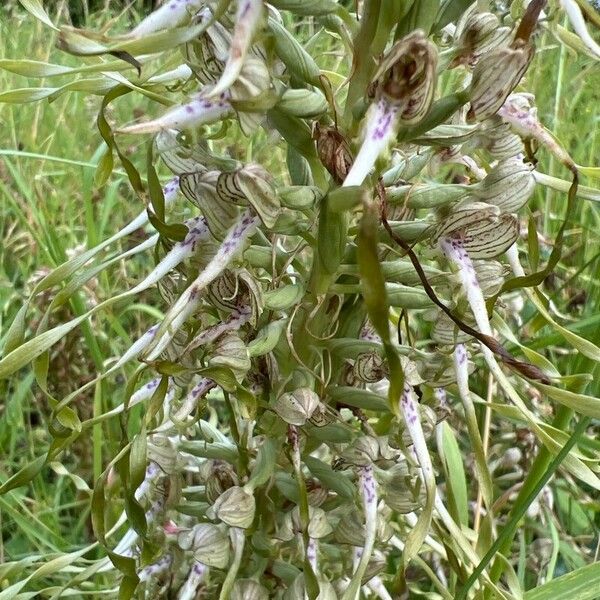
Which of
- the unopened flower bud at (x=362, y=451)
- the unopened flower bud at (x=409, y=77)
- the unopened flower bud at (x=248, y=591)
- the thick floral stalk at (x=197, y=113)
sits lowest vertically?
the unopened flower bud at (x=248, y=591)

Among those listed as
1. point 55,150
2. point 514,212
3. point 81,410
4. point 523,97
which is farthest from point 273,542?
point 55,150

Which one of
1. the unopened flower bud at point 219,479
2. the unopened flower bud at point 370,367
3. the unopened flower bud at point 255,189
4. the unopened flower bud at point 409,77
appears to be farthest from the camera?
the unopened flower bud at point 219,479

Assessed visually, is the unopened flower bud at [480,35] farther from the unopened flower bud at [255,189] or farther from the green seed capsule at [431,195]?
the unopened flower bud at [255,189]

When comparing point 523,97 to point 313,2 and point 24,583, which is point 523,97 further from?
point 24,583

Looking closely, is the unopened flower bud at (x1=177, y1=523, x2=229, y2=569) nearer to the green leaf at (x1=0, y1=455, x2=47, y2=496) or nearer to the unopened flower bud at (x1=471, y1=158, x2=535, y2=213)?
the green leaf at (x1=0, y1=455, x2=47, y2=496)

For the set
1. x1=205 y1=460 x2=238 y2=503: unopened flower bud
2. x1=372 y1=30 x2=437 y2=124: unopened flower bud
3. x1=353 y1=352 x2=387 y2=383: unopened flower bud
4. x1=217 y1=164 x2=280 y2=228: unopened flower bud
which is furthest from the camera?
x1=205 y1=460 x2=238 y2=503: unopened flower bud

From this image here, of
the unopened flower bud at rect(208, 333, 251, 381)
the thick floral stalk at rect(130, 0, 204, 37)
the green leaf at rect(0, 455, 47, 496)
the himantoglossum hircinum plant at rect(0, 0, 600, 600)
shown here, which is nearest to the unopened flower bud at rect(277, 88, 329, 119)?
the himantoglossum hircinum plant at rect(0, 0, 600, 600)

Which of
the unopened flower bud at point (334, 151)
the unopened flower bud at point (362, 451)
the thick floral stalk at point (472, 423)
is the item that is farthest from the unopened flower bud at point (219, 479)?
the unopened flower bud at point (334, 151)
